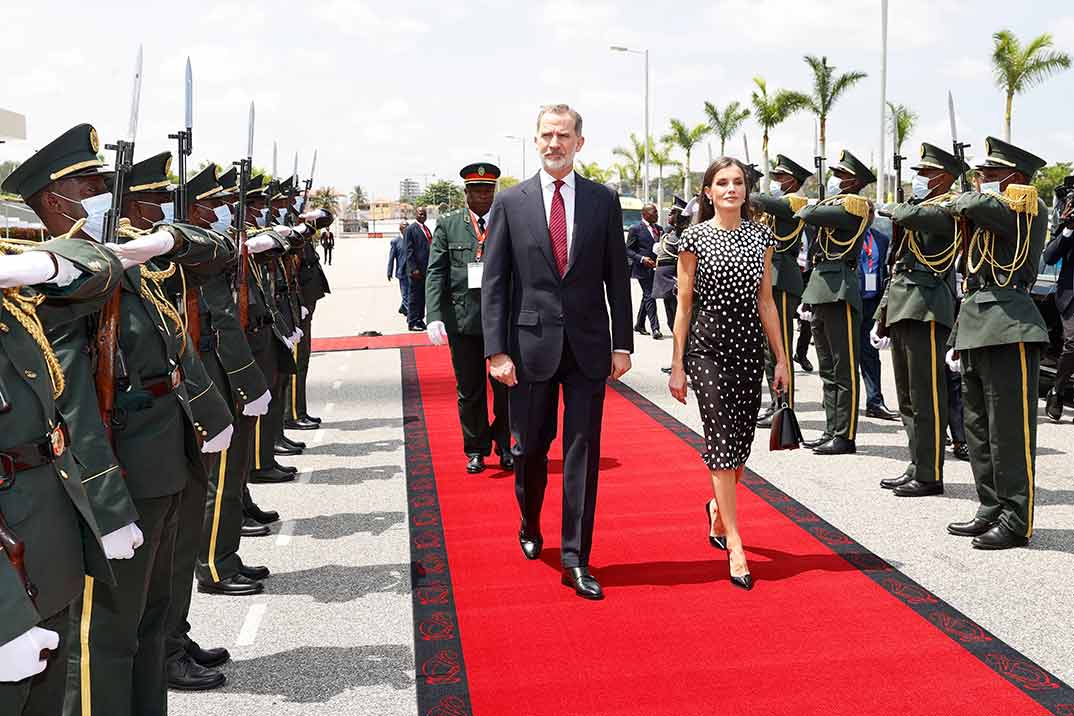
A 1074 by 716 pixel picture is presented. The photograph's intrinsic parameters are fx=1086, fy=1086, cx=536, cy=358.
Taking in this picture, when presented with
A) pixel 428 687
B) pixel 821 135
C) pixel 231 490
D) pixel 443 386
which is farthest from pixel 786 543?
pixel 821 135

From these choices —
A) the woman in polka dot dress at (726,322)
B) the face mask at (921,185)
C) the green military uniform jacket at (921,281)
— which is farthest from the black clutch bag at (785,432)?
the face mask at (921,185)

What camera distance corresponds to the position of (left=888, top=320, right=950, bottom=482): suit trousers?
6.54 metres

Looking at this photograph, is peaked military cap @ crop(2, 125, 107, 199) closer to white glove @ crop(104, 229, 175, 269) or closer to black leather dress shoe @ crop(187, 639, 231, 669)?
white glove @ crop(104, 229, 175, 269)

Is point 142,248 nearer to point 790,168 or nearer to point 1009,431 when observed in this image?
point 1009,431

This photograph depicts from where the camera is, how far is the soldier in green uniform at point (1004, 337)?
5.46 meters

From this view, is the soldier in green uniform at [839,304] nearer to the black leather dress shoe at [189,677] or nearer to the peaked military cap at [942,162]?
the peaked military cap at [942,162]

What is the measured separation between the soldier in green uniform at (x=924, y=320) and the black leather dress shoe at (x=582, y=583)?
2559 mm

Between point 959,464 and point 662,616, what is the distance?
370 cm

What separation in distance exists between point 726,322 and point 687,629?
1422mm

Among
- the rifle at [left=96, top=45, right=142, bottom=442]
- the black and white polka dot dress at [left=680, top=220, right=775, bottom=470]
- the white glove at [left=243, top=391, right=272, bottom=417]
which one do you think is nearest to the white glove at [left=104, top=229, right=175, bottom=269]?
the rifle at [left=96, top=45, right=142, bottom=442]

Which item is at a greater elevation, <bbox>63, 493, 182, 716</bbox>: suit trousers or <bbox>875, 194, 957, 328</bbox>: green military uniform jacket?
<bbox>875, 194, 957, 328</bbox>: green military uniform jacket

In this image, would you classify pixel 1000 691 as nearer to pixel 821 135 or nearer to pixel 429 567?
pixel 429 567

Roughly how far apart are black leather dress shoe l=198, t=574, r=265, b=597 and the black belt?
99.3 inches

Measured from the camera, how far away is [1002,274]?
5.61m
